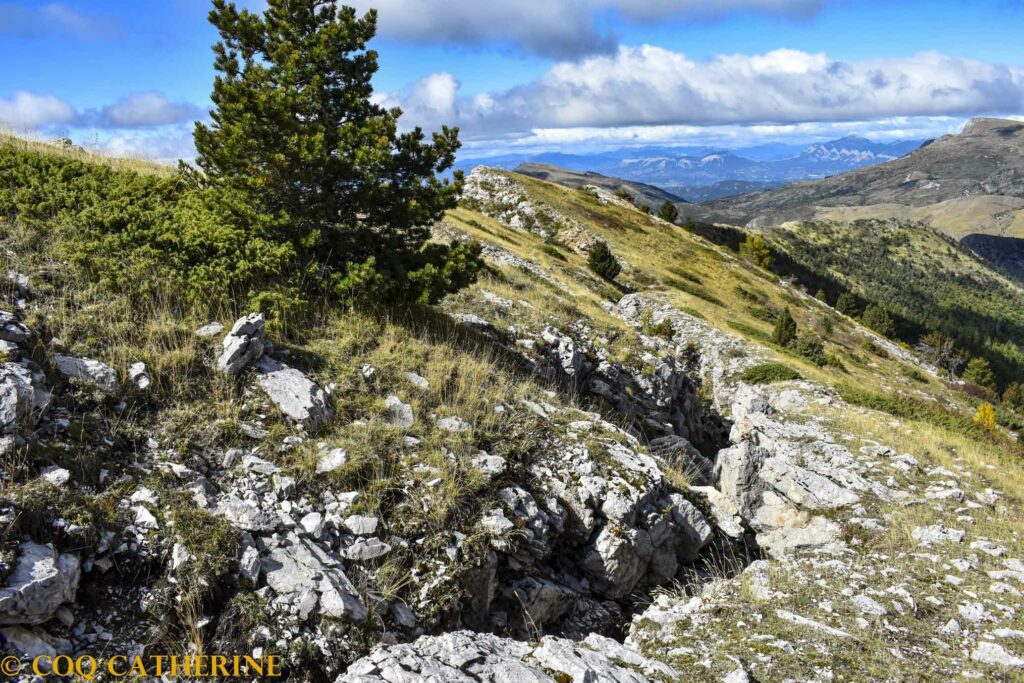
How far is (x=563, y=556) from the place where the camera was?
8.44 m

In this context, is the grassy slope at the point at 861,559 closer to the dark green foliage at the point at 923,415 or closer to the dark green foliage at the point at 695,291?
the dark green foliage at the point at 923,415

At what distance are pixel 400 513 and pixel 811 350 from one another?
1443 inches

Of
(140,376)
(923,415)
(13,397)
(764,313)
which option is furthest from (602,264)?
(13,397)

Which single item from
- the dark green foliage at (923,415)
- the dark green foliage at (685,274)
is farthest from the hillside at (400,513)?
the dark green foliage at (685,274)

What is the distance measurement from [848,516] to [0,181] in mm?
19260

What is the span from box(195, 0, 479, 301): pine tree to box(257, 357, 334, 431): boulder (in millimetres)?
2606

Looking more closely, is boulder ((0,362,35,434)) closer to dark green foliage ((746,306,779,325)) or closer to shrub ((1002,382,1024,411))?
dark green foliage ((746,306,779,325))

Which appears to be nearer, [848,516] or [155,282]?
[155,282]

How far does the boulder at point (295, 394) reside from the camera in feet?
25.1

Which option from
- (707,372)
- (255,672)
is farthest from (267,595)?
(707,372)

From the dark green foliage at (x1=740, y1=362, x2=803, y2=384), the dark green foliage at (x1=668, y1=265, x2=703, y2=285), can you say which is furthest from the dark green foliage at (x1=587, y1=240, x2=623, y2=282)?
the dark green foliage at (x1=740, y1=362, x2=803, y2=384)

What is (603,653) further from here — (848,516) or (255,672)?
(848,516)

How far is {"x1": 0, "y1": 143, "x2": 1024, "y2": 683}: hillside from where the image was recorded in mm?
5203

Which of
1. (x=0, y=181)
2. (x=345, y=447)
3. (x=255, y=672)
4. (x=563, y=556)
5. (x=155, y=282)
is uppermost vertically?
(x=0, y=181)
